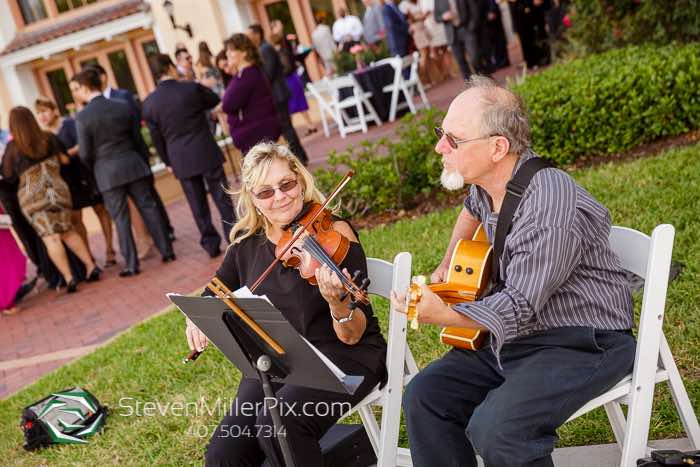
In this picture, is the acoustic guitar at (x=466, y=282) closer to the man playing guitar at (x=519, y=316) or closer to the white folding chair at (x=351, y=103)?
the man playing guitar at (x=519, y=316)

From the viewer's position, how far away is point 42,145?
8.82m

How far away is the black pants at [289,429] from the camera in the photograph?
304 centimetres

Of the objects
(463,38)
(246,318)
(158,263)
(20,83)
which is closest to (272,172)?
(246,318)

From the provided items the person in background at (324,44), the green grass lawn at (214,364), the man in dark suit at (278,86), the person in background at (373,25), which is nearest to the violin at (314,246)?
the green grass lawn at (214,364)

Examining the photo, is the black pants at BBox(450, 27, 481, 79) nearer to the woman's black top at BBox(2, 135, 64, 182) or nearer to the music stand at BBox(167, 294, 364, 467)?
the woman's black top at BBox(2, 135, 64, 182)

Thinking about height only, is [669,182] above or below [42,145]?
below

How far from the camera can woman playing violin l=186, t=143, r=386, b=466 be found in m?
3.06

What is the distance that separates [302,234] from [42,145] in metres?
6.37

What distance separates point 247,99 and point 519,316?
6.32 metres

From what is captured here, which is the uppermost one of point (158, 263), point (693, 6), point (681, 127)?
point (693, 6)

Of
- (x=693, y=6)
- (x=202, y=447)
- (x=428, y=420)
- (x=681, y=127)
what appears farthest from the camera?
(x=693, y=6)

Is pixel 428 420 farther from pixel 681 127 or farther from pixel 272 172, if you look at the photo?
pixel 681 127

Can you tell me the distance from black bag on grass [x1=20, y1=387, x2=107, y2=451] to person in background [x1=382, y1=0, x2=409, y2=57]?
1158cm

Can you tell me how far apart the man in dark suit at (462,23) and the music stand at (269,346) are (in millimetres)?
10063
